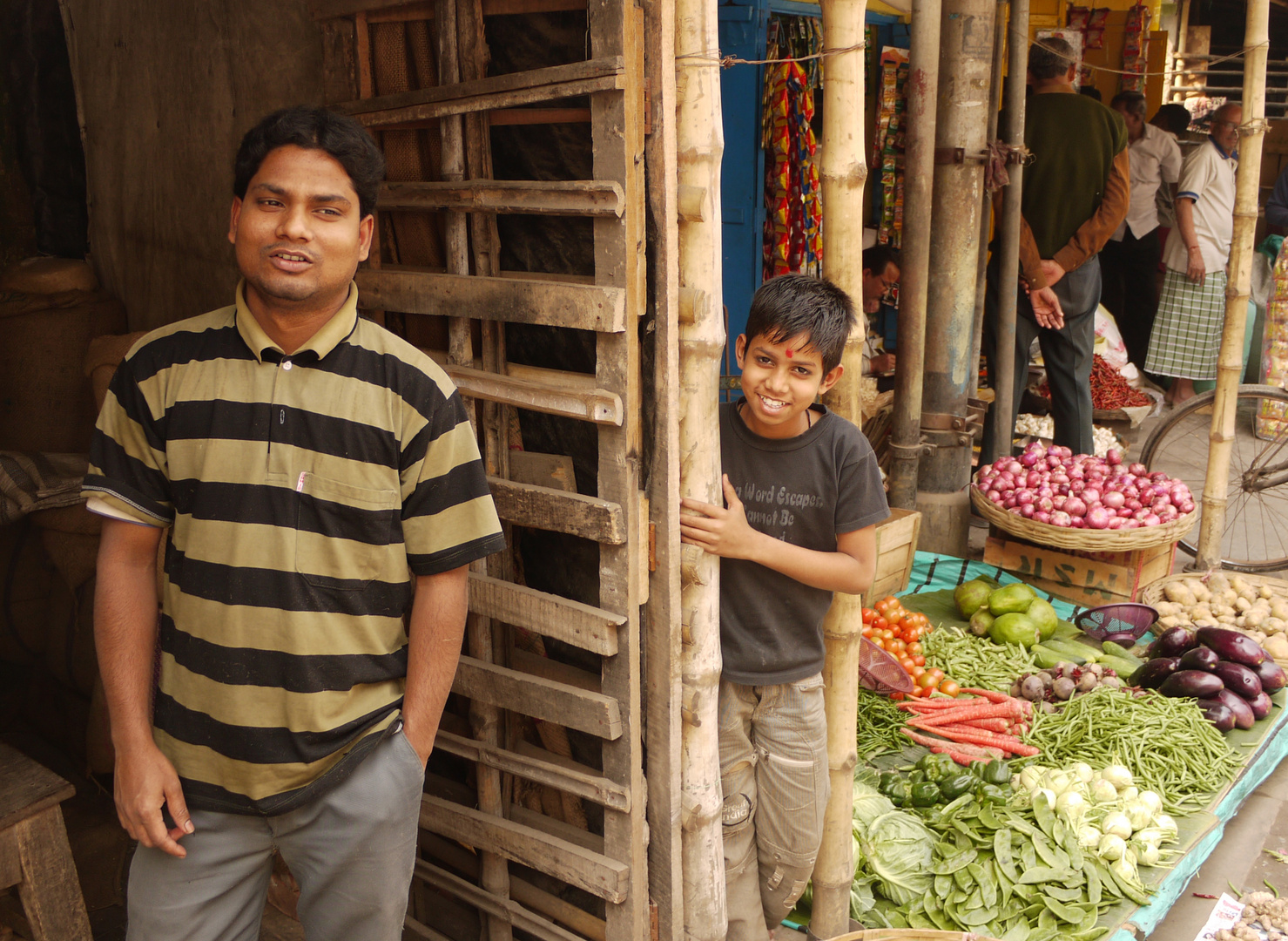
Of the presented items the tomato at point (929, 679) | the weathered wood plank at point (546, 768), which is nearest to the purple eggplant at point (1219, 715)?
the tomato at point (929, 679)

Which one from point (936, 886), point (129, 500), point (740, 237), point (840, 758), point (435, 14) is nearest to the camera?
point (129, 500)

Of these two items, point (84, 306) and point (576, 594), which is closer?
point (576, 594)

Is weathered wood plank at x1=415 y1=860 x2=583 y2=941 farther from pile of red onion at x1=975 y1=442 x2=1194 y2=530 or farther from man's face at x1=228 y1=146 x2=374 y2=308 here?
pile of red onion at x1=975 y1=442 x2=1194 y2=530

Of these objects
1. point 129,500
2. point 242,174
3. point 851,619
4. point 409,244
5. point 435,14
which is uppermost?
point 435,14

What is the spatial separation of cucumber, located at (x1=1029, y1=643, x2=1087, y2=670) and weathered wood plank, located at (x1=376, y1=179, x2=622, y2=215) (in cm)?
347

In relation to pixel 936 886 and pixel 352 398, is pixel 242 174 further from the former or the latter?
pixel 936 886

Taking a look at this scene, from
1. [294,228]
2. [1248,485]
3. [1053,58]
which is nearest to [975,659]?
[1248,485]

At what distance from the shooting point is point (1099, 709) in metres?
4.11

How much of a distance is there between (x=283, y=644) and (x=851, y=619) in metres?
1.50

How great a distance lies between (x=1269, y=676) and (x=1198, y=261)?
493 centimetres

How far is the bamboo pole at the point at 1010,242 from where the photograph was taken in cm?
559

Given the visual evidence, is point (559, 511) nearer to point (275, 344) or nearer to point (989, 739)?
point (275, 344)

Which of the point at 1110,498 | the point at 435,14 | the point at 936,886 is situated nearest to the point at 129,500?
the point at 435,14

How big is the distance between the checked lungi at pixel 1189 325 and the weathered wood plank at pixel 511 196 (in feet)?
25.8
